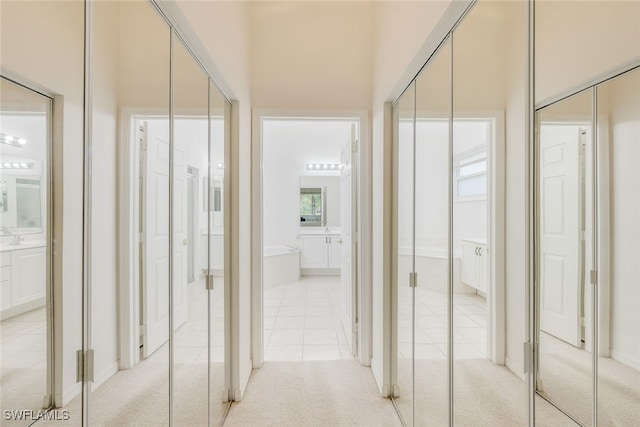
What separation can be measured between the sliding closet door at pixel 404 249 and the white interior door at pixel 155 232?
1.27 m

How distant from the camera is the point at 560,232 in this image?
0.68m

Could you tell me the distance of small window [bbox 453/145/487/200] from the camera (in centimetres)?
108

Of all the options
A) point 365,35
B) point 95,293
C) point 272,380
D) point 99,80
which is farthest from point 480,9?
point 272,380

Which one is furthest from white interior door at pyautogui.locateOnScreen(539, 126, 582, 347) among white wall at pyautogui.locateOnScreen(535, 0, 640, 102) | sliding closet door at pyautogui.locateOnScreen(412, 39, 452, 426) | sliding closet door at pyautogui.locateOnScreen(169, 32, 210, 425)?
sliding closet door at pyautogui.locateOnScreen(169, 32, 210, 425)

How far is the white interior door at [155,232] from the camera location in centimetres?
108

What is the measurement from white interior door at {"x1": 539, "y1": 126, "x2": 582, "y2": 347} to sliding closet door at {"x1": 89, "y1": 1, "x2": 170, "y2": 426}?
114cm

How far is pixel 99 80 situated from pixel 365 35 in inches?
90.8

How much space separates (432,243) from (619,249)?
3.32 feet

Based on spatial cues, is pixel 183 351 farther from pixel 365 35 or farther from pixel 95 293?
pixel 365 35

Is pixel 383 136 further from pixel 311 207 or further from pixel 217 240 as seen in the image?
pixel 311 207

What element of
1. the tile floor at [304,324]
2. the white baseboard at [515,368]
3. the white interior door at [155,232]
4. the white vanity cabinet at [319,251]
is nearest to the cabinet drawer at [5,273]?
the white interior door at [155,232]

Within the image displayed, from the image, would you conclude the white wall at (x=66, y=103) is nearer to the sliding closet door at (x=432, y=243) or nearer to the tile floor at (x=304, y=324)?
the sliding closet door at (x=432, y=243)

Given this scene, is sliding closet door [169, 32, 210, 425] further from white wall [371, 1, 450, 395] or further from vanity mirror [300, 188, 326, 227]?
vanity mirror [300, 188, 326, 227]

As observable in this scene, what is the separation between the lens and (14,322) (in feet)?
1.82
